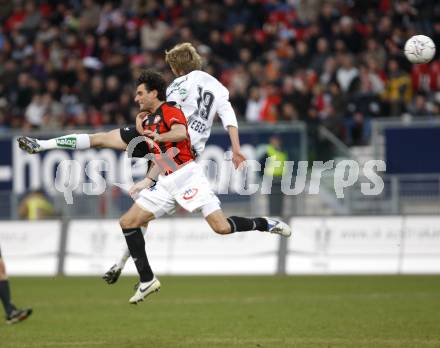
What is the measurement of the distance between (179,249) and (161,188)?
30.2 feet

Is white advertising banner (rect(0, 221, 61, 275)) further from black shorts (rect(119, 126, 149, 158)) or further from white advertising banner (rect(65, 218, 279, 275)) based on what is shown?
black shorts (rect(119, 126, 149, 158))

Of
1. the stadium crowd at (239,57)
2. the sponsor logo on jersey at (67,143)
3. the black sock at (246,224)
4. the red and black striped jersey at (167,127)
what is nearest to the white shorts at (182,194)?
the red and black striped jersey at (167,127)

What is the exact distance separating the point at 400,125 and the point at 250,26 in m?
6.80

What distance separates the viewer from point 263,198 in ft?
67.7

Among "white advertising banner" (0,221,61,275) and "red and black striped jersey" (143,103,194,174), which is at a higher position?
"red and black striped jersey" (143,103,194,174)

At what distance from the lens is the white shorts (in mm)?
11016

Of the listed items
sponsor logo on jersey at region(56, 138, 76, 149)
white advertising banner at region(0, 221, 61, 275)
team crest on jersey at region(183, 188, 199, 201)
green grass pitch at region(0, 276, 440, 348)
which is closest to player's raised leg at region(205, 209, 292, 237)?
team crest on jersey at region(183, 188, 199, 201)

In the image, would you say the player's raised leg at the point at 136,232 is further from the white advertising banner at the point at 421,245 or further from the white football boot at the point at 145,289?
the white advertising banner at the point at 421,245

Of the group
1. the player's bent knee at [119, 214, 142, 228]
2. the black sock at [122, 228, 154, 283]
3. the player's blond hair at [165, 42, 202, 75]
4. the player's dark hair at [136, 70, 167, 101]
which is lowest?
the black sock at [122, 228, 154, 283]

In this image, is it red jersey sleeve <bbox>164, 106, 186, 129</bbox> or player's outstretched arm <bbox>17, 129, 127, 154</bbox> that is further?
player's outstretched arm <bbox>17, 129, 127, 154</bbox>

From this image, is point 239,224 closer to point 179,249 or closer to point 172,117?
point 172,117

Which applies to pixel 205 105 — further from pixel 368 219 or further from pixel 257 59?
pixel 257 59

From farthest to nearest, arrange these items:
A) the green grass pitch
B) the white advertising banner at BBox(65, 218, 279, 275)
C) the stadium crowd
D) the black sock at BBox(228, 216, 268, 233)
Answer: the stadium crowd < the white advertising banner at BBox(65, 218, 279, 275) < the black sock at BBox(228, 216, 268, 233) < the green grass pitch

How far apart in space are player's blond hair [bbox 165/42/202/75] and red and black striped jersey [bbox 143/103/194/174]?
99cm
